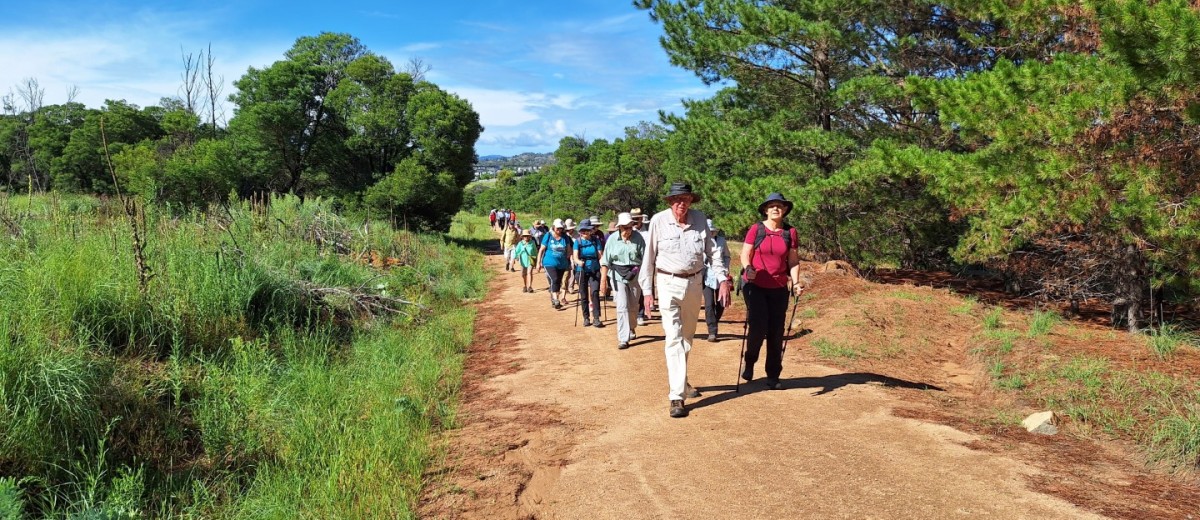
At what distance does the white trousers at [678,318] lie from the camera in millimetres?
5738

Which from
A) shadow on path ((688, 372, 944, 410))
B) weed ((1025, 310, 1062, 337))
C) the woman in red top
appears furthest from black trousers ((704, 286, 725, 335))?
weed ((1025, 310, 1062, 337))

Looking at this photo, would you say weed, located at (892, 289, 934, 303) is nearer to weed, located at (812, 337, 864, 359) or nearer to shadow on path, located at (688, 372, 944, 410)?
weed, located at (812, 337, 864, 359)

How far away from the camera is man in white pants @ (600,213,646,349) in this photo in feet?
28.6

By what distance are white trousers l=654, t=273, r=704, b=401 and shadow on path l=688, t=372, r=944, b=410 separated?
1.73 ft

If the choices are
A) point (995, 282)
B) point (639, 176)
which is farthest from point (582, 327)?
point (639, 176)

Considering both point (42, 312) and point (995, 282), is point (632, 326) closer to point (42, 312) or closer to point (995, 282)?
point (42, 312)

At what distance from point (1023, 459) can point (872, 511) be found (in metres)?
1.62

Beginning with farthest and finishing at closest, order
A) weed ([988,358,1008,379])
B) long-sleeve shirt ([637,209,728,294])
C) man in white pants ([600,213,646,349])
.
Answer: man in white pants ([600,213,646,349]), weed ([988,358,1008,379]), long-sleeve shirt ([637,209,728,294])

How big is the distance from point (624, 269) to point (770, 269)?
9.53ft

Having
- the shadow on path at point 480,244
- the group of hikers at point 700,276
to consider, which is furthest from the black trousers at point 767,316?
the shadow on path at point 480,244

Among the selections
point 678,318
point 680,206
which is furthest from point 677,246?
point 678,318

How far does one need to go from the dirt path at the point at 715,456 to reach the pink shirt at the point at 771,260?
1.09 meters

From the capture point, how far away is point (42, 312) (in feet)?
17.2

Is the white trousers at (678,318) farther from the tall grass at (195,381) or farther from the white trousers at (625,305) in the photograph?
the white trousers at (625,305)
